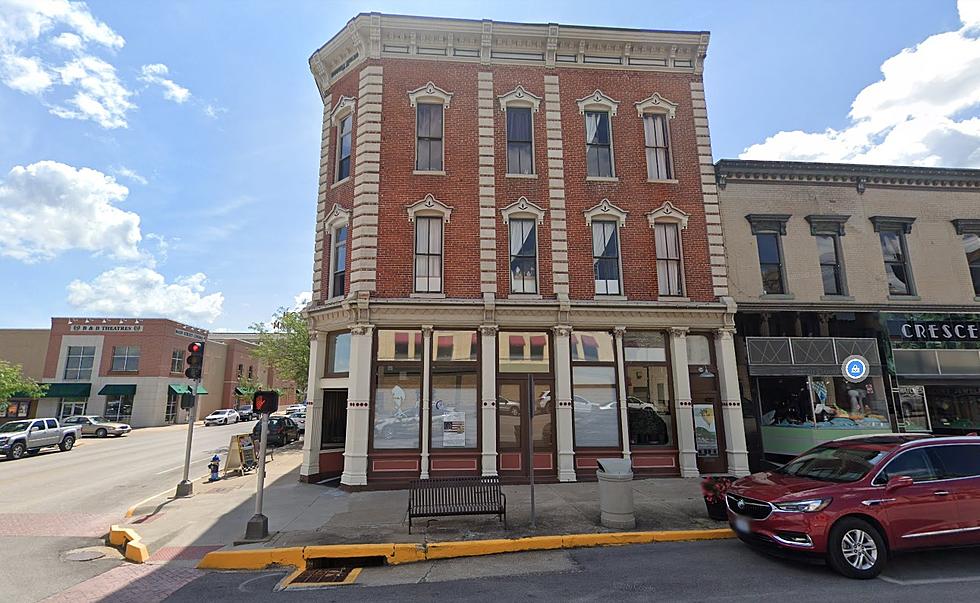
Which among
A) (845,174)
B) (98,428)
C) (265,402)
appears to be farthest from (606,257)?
(98,428)

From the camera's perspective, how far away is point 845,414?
48.4 feet

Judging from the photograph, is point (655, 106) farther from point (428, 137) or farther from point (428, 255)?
point (428, 255)

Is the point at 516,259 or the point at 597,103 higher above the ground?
the point at 597,103

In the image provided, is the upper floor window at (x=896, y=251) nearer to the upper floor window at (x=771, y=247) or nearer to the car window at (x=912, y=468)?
the upper floor window at (x=771, y=247)

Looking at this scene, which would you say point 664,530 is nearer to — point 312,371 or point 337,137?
point 312,371

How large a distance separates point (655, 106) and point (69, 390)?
1847 inches

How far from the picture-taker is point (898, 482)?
22.3 ft

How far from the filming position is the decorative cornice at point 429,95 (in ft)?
47.8

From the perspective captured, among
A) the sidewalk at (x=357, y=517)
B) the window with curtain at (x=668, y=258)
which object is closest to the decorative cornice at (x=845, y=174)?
the window with curtain at (x=668, y=258)

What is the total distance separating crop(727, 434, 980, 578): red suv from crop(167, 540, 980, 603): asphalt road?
0.39 m

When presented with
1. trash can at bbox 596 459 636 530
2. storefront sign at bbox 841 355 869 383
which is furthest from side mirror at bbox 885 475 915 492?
storefront sign at bbox 841 355 869 383

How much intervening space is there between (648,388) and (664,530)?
230 inches

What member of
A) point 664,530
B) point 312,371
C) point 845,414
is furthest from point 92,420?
point 845,414

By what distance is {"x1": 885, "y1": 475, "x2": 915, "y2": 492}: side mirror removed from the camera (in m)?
6.75
